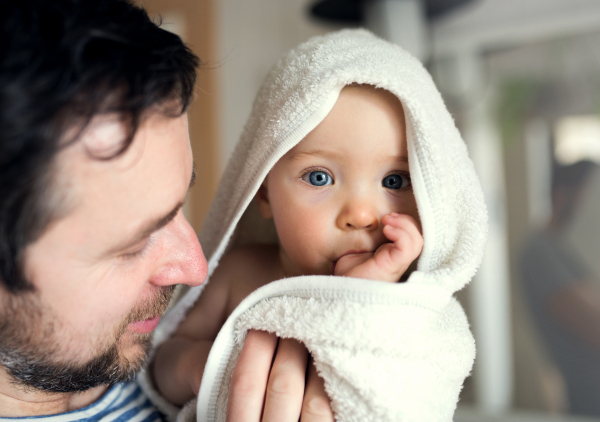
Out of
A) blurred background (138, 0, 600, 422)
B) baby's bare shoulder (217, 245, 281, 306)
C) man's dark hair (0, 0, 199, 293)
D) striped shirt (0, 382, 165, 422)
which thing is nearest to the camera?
man's dark hair (0, 0, 199, 293)

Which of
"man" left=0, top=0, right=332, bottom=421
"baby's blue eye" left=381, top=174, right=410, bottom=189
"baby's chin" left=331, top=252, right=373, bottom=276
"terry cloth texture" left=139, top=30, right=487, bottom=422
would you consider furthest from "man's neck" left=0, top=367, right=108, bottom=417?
"baby's blue eye" left=381, top=174, right=410, bottom=189

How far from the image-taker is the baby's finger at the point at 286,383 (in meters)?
0.62

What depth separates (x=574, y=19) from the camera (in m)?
2.33

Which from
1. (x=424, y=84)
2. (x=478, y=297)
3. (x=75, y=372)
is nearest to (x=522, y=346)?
(x=478, y=297)

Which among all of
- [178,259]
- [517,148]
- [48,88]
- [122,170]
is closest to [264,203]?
[178,259]

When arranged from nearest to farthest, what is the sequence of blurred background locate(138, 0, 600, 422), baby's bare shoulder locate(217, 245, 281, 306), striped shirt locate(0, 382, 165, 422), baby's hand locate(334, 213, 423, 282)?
1. baby's hand locate(334, 213, 423, 282)
2. striped shirt locate(0, 382, 165, 422)
3. baby's bare shoulder locate(217, 245, 281, 306)
4. blurred background locate(138, 0, 600, 422)

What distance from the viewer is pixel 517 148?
2512 mm

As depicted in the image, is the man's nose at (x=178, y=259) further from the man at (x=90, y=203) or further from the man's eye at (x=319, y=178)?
the man's eye at (x=319, y=178)

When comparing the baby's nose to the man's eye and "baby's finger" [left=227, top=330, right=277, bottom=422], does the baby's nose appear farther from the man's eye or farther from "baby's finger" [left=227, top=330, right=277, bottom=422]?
"baby's finger" [left=227, top=330, right=277, bottom=422]

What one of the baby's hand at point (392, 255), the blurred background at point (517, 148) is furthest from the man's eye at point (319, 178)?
the blurred background at point (517, 148)

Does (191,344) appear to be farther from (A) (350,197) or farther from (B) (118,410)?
(A) (350,197)

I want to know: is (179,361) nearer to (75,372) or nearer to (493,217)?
(75,372)

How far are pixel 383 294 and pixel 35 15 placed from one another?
53cm

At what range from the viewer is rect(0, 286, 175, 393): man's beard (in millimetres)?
682
